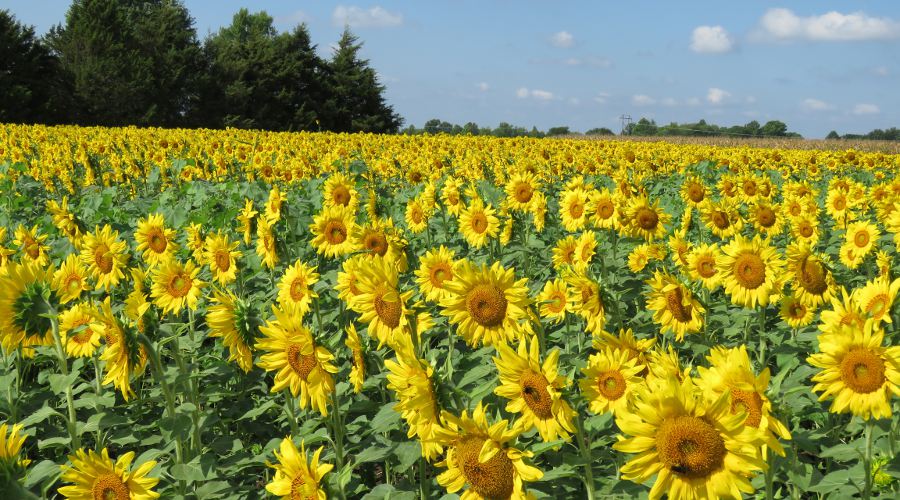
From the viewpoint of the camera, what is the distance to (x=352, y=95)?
176 ft

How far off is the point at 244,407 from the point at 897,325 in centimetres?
340

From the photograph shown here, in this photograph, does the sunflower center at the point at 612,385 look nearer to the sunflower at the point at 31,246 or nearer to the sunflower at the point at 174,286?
the sunflower at the point at 174,286

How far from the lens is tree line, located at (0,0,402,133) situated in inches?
1795

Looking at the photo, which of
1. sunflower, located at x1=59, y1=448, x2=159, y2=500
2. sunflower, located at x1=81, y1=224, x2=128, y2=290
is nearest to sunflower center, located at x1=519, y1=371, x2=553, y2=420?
sunflower, located at x1=59, y1=448, x2=159, y2=500

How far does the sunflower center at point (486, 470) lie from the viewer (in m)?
2.09

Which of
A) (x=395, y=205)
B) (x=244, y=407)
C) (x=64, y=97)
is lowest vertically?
(x=244, y=407)

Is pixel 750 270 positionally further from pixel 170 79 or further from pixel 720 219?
pixel 170 79

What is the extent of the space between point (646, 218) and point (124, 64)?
48710 mm

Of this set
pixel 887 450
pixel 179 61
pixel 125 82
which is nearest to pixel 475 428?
pixel 887 450

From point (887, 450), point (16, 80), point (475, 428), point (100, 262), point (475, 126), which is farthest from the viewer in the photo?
point (475, 126)

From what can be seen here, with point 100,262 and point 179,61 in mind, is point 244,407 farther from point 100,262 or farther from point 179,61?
point 179,61

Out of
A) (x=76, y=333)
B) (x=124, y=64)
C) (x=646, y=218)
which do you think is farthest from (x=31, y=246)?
(x=124, y=64)

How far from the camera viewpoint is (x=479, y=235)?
238 inches

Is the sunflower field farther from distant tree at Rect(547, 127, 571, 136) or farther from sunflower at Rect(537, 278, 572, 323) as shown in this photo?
distant tree at Rect(547, 127, 571, 136)
